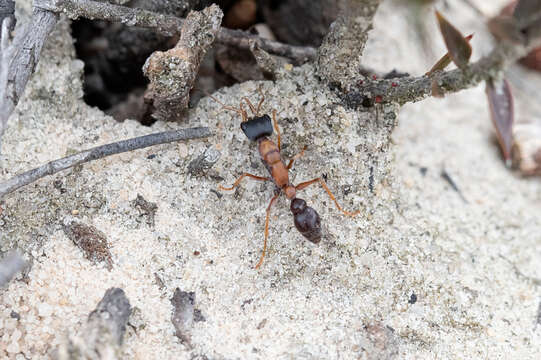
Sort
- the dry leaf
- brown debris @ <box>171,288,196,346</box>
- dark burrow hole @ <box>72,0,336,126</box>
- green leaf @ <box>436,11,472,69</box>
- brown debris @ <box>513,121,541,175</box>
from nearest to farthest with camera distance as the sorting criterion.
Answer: the dry leaf → green leaf @ <box>436,11,472,69</box> → brown debris @ <box>171,288,196,346</box> → dark burrow hole @ <box>72,0,336,126</box> → brown debris @ <box>513,121,541,175</box>

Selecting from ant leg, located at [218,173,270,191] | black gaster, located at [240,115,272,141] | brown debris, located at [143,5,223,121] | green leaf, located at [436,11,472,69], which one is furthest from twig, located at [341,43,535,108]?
brown debris, located at [143,5,223,121]

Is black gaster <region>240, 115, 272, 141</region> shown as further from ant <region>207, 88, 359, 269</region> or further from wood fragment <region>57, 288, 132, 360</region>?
wood fragment <region>57, 288, 132, 360</region>

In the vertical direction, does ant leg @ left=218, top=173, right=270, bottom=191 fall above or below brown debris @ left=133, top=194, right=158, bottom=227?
above

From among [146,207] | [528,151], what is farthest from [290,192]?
[528,151]

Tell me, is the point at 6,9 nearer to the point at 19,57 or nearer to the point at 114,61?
the point at 19,57

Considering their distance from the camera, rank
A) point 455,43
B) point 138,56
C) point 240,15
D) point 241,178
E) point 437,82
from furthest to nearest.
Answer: point 240,15 < point 138,56 < point 241,178 < point 437,82 < point 455,43

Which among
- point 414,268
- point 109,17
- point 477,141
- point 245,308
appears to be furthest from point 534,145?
point 109,17
